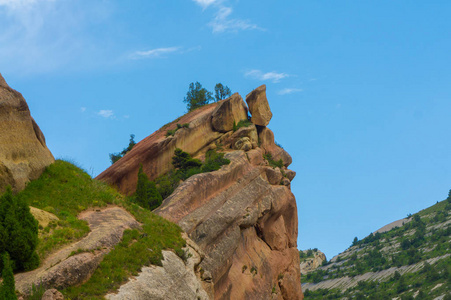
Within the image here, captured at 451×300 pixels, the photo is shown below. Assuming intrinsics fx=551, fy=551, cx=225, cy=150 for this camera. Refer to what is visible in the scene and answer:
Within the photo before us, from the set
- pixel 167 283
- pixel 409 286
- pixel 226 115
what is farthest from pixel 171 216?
pixel 409 286

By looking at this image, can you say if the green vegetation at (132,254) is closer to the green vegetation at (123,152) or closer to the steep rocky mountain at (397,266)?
the green vegetation at (123,152)

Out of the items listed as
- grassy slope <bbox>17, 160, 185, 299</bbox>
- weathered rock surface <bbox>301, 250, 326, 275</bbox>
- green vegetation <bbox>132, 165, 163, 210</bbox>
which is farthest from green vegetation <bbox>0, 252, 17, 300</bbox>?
weathered rock surface <bbox>301, 250, 326, 275</bbox>

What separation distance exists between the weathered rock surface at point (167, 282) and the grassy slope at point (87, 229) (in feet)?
1.82

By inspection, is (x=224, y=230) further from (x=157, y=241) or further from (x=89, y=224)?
(x=89, y=224)

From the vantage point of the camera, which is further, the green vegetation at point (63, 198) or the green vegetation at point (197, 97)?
the green vegetation at point (197, 97)

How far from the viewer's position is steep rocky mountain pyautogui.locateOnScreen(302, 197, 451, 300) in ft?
383

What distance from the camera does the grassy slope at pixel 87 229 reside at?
28.9 m

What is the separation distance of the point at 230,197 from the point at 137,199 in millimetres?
9131

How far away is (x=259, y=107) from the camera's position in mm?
71062

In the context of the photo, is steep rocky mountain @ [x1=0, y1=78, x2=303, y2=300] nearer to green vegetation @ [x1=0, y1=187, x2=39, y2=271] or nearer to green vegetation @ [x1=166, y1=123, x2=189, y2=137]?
green vegetation @ [x1=166, y1=123, x2=189, y2=137]

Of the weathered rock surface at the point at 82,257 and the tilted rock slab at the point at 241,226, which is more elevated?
the tilted rock slab at the point at 241,226

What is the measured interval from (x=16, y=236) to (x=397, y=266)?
396ft

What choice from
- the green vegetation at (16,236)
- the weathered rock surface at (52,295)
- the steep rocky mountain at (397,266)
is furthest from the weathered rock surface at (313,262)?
the weathered rock surface at (52,295)

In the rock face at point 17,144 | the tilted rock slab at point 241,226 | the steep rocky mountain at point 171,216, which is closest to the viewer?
the steep rocky mountain at point 171,216
